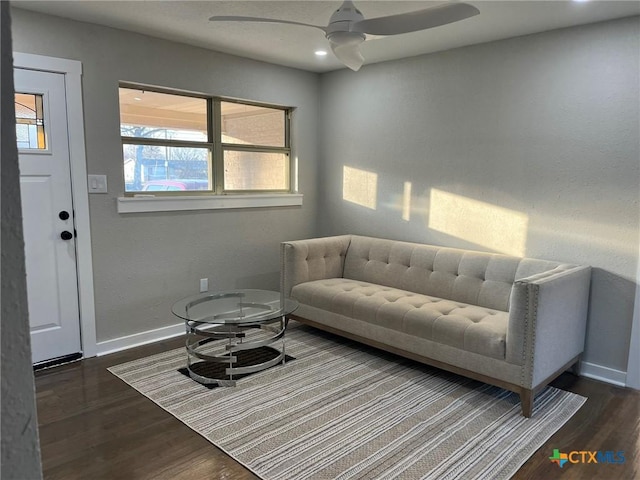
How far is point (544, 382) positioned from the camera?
2.70 m

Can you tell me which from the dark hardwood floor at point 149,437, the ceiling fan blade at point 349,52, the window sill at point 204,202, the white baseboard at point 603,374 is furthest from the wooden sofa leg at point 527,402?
the window sill at point 204,202

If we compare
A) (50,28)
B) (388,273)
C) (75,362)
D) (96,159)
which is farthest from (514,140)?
(75,362)

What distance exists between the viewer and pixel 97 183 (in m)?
3.33

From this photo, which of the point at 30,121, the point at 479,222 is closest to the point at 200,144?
the point at 30,121

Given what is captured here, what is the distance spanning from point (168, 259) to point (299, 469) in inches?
86.9

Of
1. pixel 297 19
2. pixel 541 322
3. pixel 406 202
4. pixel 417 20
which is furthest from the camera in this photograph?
pixel 406 202

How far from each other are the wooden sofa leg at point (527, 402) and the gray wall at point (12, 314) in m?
→ 2.62

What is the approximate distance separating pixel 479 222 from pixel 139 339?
2.84m

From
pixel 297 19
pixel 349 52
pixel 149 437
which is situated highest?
pixel 297 19

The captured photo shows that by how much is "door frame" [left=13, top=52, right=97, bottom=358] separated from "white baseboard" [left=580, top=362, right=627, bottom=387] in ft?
11.5

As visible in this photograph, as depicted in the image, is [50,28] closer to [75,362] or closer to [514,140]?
[75,362]

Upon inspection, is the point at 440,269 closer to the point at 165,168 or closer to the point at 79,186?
the point at 165,168

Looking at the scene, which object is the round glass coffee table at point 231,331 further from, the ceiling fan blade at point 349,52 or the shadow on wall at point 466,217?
Answer: the ceiling fan blade at point 349,52

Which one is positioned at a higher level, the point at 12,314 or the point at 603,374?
the point at 12,314
